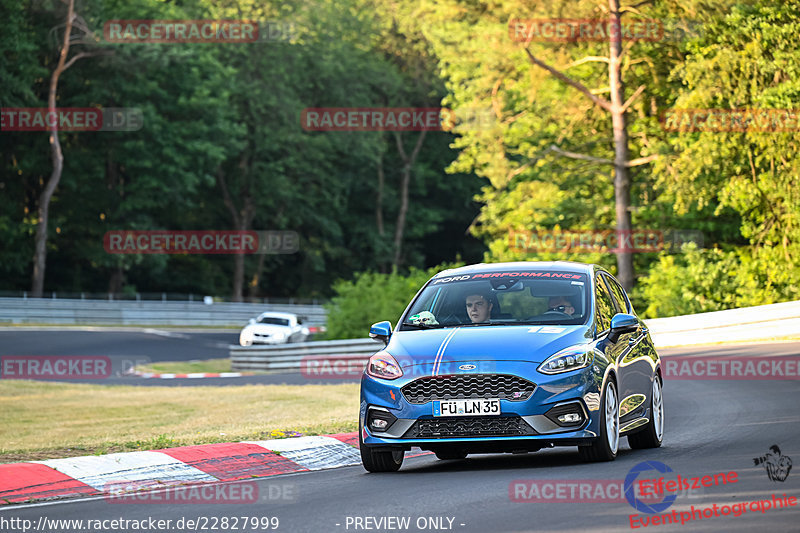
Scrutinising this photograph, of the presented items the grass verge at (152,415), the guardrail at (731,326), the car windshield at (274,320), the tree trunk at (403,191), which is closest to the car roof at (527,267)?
the grass verge at (152,415)

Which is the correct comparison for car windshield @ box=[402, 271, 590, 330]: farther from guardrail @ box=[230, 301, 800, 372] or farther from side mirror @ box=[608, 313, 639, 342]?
guardrail @ box=[230, 301, 800, 372]

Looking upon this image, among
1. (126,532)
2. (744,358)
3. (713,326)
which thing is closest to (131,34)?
(713,326)

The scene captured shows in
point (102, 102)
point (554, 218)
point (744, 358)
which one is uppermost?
point (102, 102)

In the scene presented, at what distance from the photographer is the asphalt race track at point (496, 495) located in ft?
24.4

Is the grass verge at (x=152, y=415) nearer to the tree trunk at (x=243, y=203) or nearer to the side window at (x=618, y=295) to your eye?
the side window at (x=618, y=295)

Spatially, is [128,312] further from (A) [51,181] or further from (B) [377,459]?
(B) [377,459]

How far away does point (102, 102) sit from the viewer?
6550 centimetres

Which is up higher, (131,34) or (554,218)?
(131,34)

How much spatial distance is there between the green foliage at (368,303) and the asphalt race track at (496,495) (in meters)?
22.3

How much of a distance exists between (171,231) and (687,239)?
38.7 m

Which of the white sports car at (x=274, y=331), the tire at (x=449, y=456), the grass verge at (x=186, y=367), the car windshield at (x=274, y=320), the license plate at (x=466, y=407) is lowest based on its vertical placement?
the grass verge at (x=186, y=367)

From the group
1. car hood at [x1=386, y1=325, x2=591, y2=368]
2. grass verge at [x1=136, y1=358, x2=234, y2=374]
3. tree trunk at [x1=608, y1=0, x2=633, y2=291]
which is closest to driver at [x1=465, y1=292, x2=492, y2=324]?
car hood at [x1=386, y1=325, x2=591, y2=368]

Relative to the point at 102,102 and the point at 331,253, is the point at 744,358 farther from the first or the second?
the point at 331,253

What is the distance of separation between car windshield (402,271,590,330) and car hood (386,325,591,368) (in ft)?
1.02
